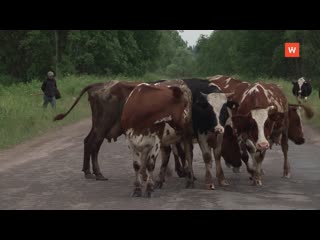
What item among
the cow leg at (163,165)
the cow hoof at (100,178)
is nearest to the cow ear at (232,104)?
the cow leg at (163,165)

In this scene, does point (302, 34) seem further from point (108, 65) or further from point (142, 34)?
point (108, 65)

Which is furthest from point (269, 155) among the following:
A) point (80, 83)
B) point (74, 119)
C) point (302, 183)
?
point (80, 83)

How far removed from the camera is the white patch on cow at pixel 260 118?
10570 millimetres

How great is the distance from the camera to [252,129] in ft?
35.7

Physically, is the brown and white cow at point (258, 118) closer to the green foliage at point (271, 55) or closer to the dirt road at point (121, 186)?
the dirt road at point (121, 186)

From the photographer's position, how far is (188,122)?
416 inches

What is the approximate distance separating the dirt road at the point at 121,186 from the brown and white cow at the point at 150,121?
23.3 inches

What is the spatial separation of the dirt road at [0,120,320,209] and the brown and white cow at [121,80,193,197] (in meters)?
0.59

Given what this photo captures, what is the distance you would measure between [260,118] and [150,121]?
2107 mm

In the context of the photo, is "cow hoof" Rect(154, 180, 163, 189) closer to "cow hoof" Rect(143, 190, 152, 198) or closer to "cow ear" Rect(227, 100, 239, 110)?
"cow hoof" Rect(143, 190, 152, 198)

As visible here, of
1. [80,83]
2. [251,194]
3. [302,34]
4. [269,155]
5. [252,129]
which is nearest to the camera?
[251,194]

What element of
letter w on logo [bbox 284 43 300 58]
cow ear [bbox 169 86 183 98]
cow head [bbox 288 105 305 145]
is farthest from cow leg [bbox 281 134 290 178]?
letter w on logo [bbox 284 43 300 58]

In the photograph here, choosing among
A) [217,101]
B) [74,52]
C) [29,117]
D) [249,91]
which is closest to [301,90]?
[29,117]

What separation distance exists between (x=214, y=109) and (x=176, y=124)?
2.48 feet
